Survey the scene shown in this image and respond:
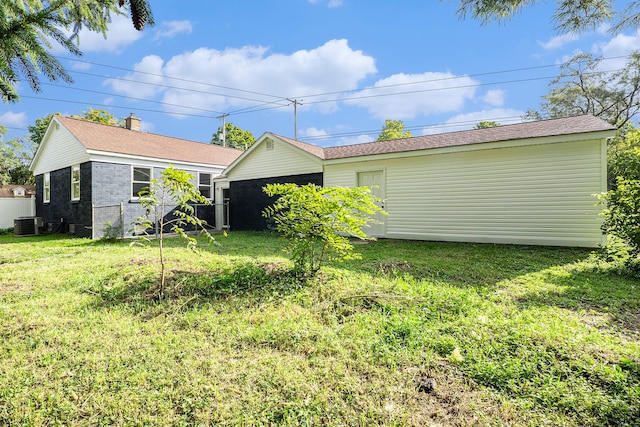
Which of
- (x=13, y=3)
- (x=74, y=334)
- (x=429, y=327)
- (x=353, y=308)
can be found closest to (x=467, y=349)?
(x=429, y=327)

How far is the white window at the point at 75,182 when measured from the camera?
12.4 meters

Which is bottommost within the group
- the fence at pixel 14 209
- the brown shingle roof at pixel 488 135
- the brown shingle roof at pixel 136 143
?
the fence at pixel 14 209

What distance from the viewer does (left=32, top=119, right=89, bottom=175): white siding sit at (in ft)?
39.7

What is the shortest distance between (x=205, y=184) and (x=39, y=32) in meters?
13.8

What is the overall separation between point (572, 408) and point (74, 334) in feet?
13.5

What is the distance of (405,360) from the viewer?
8.15 ft

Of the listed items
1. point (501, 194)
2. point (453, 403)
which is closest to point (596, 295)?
point (453, 403)

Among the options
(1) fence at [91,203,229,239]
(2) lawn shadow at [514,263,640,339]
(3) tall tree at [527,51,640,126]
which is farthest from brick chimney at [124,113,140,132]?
(3) tall tree at [527,51,640,126]

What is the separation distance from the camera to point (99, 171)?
38.0 ft

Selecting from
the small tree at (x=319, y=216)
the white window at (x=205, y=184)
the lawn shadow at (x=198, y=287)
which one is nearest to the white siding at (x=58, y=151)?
the white window at (x=205, y=184)

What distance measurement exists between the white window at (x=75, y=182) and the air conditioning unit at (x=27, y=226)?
2.85 metres

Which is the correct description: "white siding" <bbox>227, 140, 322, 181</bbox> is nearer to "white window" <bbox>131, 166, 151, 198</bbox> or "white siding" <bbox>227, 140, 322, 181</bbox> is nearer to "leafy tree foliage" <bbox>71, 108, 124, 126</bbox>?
"white window" <bbox>131, 166, 151, 198</bbox>

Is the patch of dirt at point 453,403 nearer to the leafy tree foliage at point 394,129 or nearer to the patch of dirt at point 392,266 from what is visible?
the patch of dirt at point 392,266

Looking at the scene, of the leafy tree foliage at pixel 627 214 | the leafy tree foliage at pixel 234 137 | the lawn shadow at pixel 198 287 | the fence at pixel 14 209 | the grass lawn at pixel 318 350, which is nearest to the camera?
the grass lawn at pixel 318 350
